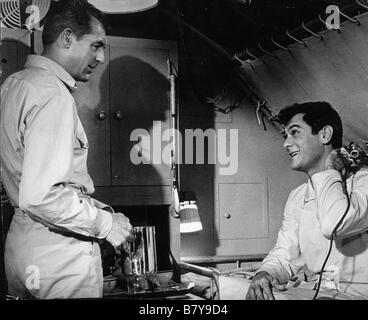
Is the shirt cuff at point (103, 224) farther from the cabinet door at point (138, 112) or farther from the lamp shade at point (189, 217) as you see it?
the lamp shade at point (189, 217)

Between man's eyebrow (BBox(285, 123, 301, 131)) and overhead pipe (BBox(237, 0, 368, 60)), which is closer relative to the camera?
overhead pipe (BBox(237, 0, 368, 60))

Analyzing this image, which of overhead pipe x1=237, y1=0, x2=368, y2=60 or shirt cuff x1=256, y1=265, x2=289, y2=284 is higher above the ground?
overhead pipe x1=237, y1=0, x2=368, y2=60

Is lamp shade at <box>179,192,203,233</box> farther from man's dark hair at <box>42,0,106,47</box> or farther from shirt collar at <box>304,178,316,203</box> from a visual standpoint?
man's dark hair at <box>42,0,106,47</box>

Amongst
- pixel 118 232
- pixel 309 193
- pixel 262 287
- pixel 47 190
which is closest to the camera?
pixel 47 190

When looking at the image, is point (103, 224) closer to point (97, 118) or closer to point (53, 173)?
point (53, 173)

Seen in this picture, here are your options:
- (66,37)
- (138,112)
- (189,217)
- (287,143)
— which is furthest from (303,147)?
(66,37)

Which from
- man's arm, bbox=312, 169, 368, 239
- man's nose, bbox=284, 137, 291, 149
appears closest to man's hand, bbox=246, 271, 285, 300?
man's arm, bbox=312, 169, 368, 239

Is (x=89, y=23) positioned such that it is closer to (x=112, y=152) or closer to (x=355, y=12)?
(x=112, y=152)

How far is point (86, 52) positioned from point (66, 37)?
0.07 meters

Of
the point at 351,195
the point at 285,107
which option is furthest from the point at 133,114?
the point at 351,195

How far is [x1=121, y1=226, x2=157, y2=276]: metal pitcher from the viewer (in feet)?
4.69

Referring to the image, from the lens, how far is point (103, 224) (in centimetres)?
115

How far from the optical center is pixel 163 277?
1627 mm

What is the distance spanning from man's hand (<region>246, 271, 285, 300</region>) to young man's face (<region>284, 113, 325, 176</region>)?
378 mm
